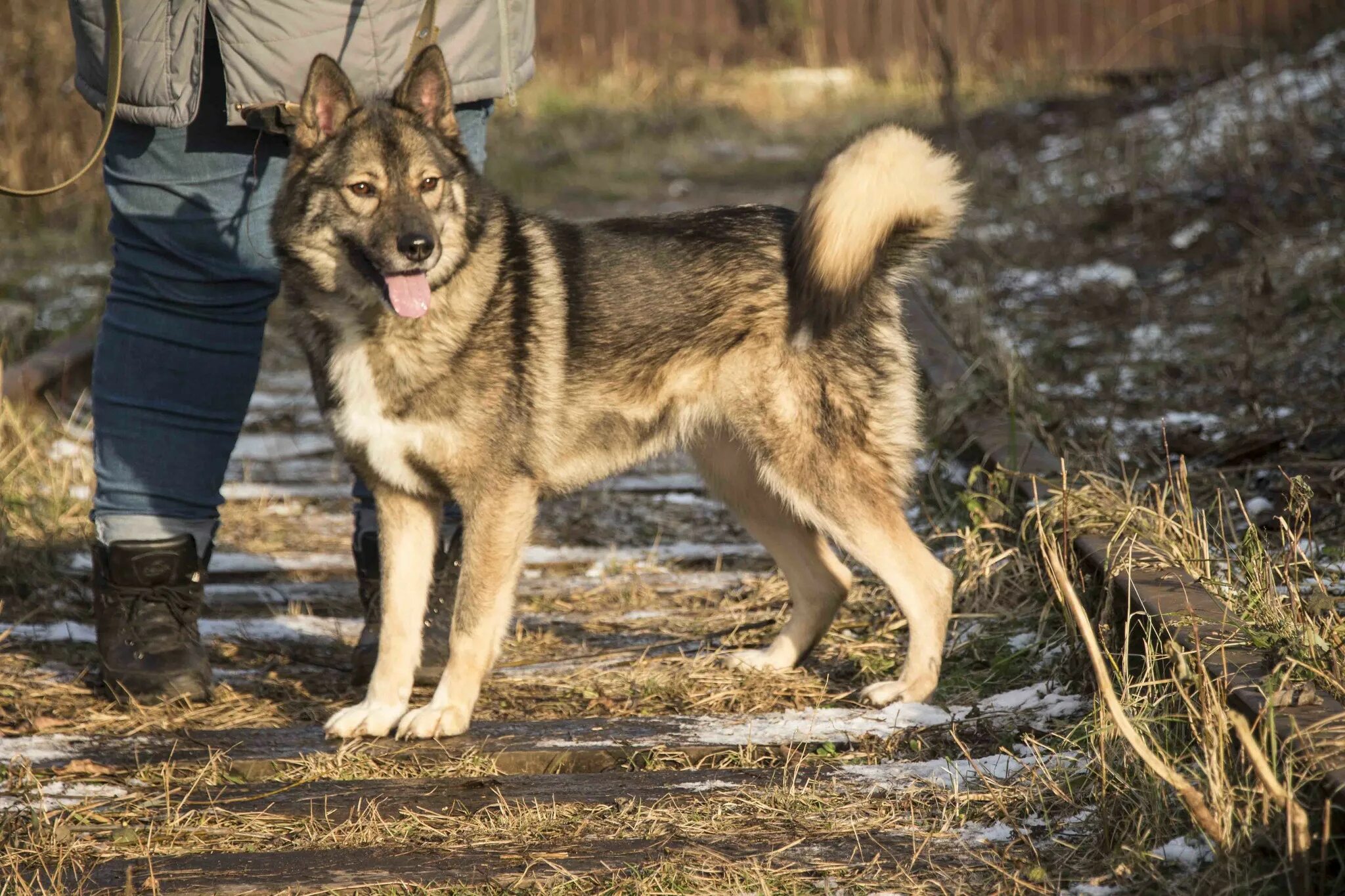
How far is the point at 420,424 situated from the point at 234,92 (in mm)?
841

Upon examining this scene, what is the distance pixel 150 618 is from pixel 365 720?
65 centimetres

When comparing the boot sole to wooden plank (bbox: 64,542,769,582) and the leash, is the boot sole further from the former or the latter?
the leash

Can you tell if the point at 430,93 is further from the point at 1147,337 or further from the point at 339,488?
the point at 1147,337

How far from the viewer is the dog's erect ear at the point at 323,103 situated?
3047 mm

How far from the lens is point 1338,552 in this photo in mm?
3010

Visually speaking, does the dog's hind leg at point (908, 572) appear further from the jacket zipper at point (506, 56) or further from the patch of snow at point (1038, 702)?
the jacket zipper at point (506, 56)

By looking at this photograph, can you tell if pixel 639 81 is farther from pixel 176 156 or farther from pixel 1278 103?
pixel 176 156

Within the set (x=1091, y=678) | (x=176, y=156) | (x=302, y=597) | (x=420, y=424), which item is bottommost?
(x=302, y=597)

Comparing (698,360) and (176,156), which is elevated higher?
(176,156)

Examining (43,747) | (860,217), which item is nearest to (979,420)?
(860,217)

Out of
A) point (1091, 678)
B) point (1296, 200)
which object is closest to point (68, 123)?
point (1296, 200)

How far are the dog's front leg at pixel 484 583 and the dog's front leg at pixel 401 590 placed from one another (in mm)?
88

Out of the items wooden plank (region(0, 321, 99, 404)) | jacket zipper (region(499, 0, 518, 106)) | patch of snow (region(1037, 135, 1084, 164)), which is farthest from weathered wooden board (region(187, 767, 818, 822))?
patch of snow (region(1037, 135, 1084, 164))

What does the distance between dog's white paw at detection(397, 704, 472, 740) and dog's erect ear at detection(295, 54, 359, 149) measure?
1.27 m
